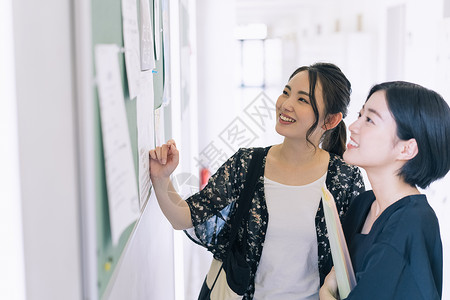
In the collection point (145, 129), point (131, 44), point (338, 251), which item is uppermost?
point (131, 44)

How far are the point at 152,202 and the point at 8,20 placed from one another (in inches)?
48.7

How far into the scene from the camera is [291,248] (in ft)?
5.35

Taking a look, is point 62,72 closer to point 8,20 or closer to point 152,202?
point 8,20

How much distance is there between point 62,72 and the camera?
0.71 m

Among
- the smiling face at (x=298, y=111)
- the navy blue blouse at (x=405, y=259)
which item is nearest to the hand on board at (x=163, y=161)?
the smiling face at (x=298, y=111)

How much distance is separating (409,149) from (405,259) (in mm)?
287

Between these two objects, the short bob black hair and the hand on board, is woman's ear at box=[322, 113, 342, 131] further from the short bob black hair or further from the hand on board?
the hand on board

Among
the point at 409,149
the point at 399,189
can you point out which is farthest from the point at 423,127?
the point at 399,189

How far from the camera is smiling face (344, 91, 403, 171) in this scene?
1.33 meters

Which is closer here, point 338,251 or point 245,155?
point 338,251

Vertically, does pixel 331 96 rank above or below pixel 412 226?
above

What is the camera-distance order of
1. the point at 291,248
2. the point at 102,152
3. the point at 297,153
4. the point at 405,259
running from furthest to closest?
the point at 297,153, the point at 291,248, the point at 405,259, the point at 102,152

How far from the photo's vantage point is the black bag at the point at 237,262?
1.66m

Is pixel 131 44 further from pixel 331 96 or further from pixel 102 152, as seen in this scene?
pixel 331 96
